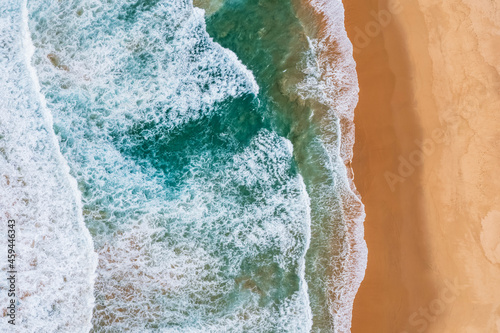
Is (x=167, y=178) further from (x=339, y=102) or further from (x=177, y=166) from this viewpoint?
(x=339, y=102)

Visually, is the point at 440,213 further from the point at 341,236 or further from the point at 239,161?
the point at 239,161

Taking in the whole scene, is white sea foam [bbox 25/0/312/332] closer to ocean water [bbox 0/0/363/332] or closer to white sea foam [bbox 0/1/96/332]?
ocean water [bbox 0/0/363/332]

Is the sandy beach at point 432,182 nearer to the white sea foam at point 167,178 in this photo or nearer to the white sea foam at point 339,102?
the white sea foam at point 339,102

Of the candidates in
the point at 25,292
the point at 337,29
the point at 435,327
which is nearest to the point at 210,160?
the point at 337,29

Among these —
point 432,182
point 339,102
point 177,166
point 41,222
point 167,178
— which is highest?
point 339,102

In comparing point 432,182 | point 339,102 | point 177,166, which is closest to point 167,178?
point 177,166

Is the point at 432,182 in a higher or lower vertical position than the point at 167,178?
higher

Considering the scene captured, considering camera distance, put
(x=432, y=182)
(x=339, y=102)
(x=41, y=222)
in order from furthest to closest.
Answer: (x=432, y=182) < (x=339, y=102) < (x=41, y=222)
